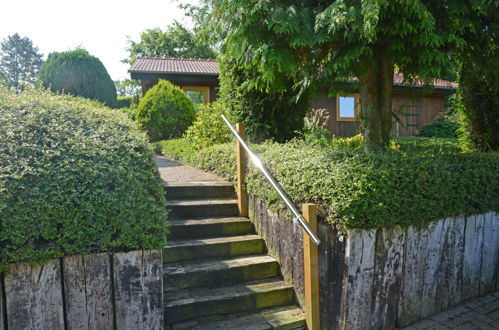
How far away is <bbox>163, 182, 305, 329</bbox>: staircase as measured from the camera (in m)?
3.05

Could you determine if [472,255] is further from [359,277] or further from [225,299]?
[225,299]

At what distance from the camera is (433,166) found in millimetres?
3352

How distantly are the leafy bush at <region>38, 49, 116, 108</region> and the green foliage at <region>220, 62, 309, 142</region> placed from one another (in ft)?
24.3

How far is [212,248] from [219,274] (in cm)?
34

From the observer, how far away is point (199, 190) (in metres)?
4.52

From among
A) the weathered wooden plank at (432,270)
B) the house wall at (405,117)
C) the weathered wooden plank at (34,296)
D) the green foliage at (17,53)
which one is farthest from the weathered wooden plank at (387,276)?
the green foliage at (17,53)

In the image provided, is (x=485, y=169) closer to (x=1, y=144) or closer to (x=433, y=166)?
(x=433, y=166)

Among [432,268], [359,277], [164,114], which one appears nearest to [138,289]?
[359,277]

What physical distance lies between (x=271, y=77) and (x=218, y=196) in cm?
166

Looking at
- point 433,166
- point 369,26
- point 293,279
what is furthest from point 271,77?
point 293,279

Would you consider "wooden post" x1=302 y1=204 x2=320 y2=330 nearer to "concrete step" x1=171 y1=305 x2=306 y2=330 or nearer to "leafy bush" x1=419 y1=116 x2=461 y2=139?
"concrete step" x1=171 y1=305 x2=306 y2=330

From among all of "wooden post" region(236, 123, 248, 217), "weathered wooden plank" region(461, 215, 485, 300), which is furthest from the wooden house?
"weathered wooden plank" region(461, 215, 485, 300)

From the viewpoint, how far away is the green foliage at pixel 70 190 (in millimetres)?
2162

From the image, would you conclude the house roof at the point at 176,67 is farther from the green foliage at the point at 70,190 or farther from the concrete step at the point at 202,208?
the green foliage at the point at 70,190
